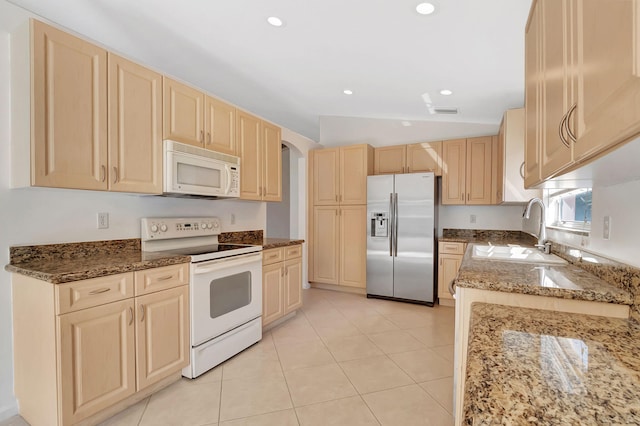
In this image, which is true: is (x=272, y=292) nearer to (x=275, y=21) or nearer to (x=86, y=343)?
(x=86, y=343)

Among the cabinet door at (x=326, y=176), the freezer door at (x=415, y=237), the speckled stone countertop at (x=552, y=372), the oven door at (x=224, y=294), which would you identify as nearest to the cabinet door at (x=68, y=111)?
the oven door at (x=224, y=294)

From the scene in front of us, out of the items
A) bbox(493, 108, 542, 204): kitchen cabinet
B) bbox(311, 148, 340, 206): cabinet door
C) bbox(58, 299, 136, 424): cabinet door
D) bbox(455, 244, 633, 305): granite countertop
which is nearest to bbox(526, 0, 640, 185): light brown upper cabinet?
bbox(455, 244, 633, 305): granite countertop

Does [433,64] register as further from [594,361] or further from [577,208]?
[594,361]

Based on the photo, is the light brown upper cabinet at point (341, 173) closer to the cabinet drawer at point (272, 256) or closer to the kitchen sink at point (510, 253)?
the cabinet drawer at point (272, 256)

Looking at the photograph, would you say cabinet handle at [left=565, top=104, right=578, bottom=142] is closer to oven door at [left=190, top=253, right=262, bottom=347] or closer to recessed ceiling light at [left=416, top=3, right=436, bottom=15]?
recessed ceiling light at [left=416, top=3, right=436, bottom=15]

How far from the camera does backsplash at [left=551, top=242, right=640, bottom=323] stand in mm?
1063

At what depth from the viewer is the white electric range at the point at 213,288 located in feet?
7.23

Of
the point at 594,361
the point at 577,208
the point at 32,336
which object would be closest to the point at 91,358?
the point at 32,336

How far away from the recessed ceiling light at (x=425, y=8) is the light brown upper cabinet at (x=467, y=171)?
2.37m

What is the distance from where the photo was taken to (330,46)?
259cm

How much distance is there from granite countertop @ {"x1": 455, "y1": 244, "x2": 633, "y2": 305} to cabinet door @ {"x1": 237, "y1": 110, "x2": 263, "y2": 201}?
216 cm

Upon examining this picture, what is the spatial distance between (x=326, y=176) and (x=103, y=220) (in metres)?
3.04

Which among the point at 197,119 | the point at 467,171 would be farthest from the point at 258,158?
the point at 467,171

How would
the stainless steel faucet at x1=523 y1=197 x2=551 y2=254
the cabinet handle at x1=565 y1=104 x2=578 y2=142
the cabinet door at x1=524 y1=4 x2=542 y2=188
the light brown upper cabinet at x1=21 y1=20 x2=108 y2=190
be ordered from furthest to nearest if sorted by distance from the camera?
1. the stainless steel faucet at x1=523 y1=197 x2=551 y2=254
2. the light brown upper cabinet at x1=21 y1=20 x2=108 y2=190
3. the cabinet door at x1=524 y1=4 x2=542 y2=188
4. the cabinet handle at x1=565 y1=104 x2=578 y2=142
